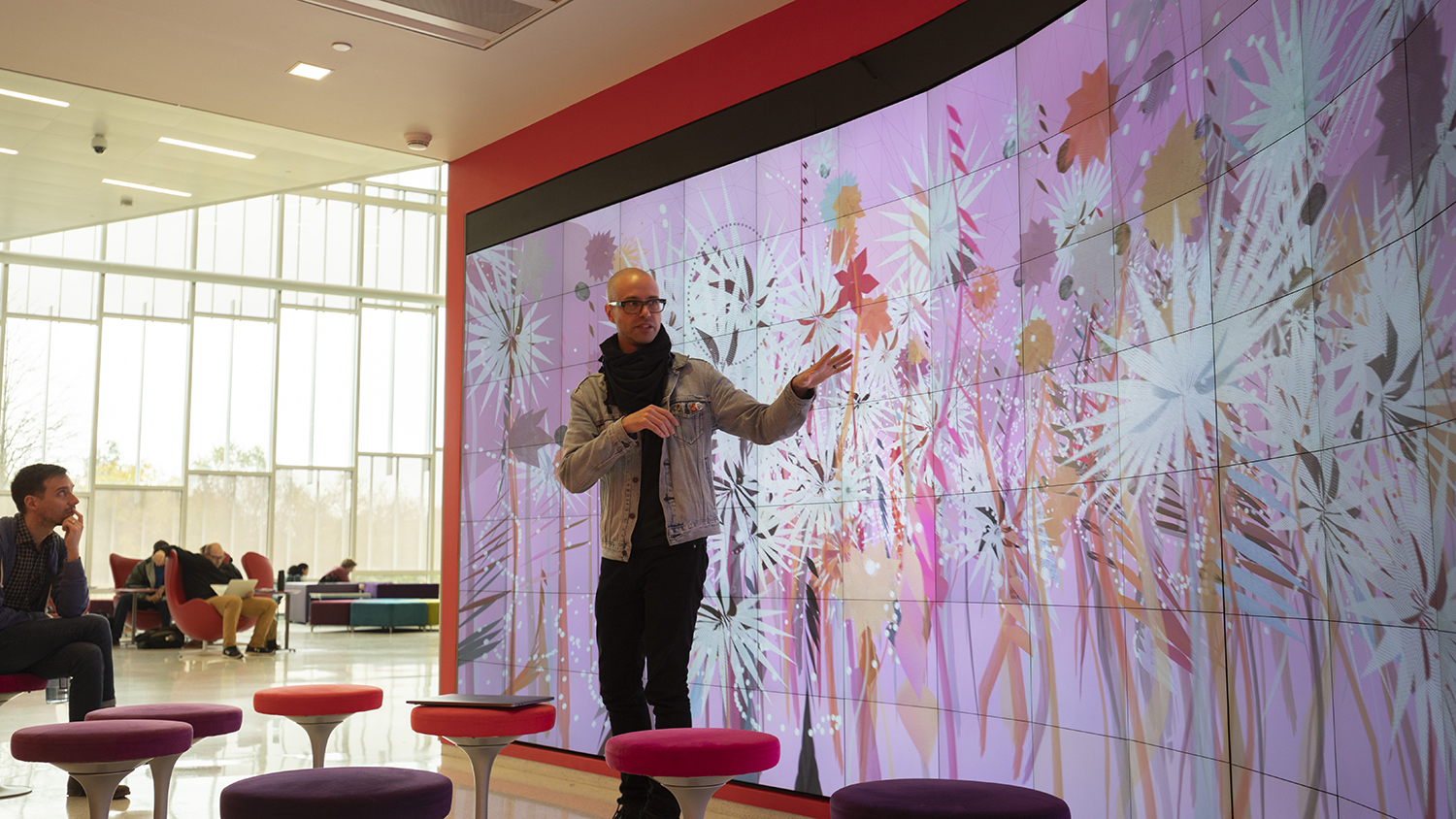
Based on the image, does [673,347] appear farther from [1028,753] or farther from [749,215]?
[1028,753]

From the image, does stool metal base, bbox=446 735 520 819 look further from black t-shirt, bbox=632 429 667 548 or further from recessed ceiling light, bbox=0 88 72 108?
recessed ceiling light, bbox=0 88 72 108

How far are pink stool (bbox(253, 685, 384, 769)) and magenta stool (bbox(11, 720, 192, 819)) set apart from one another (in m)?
0.33

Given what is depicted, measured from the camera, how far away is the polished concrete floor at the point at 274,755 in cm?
411

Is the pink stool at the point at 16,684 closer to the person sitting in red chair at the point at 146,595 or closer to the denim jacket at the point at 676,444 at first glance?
the denim jacket at the point at 676,444

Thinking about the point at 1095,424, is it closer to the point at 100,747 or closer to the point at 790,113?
the point at 790,113

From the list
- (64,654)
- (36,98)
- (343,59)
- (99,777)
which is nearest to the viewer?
(99,777)

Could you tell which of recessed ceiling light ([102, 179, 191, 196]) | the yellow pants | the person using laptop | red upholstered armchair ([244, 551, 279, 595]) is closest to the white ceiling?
recessed ceiling light ([102, 179, 191, 196])

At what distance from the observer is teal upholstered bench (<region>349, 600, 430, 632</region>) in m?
14.2

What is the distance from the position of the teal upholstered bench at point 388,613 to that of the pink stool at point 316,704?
37.7ft

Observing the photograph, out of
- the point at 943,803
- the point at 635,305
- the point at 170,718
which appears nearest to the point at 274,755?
the point at 170,718

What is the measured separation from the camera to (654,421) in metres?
2.85

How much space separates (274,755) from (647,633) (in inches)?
122

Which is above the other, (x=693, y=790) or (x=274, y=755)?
(x=693, y=790)

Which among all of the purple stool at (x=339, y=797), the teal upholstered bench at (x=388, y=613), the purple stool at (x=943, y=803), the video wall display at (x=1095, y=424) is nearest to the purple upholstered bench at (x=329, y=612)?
the teal upholstered bench at (x=388, y=613)
